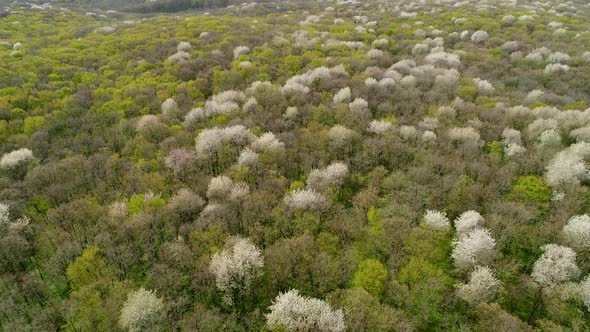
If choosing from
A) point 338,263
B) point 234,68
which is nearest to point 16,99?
point 234,68

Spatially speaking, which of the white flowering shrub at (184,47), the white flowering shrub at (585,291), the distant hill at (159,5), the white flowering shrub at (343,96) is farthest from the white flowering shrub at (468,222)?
the distant hill at (159,5)

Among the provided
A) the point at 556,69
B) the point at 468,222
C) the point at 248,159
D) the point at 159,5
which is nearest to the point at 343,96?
the point at 248,159

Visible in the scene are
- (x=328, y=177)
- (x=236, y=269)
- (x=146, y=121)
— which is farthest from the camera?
(x=146, y=121)

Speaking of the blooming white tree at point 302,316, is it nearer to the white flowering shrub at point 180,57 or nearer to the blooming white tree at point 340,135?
the blooming white tree at point 340,135

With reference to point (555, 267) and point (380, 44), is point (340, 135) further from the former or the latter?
point (380, 44)

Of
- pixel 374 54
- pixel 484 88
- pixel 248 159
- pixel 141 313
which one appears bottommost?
pixel 141 313

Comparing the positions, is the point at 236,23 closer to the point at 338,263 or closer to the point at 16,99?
the point at 16,99

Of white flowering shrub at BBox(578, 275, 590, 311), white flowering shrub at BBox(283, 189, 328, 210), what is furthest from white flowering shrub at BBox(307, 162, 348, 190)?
white flowering shrub at BBox(578, 275, 590, 311)

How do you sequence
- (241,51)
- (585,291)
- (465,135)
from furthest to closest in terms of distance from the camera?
1. (241,51)
2. (465,135)
3. (585,291)
